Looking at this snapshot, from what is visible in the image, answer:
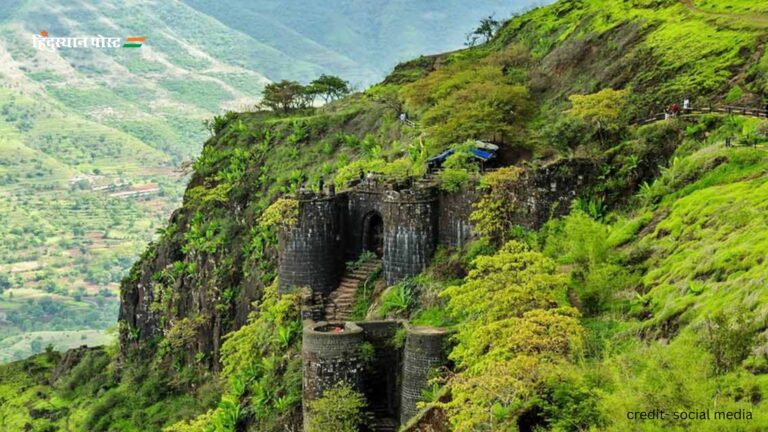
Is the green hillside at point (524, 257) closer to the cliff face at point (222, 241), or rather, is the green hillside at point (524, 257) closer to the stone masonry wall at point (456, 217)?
the cliff face at point (222, 241)

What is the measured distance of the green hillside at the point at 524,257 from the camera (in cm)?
2180

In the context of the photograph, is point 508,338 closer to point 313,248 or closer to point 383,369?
point 383,369

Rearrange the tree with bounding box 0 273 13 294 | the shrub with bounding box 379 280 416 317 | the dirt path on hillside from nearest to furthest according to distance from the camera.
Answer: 1. the shrub with bounding box 379 280 416 317
2. the dirt path on hillside
3. the tree with bounding box 0 273 13 294

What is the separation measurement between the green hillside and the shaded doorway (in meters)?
2.10

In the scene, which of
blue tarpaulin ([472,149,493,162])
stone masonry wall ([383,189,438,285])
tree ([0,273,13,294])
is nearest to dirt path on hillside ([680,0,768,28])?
blue tarpaulin ([472,149,493,162])

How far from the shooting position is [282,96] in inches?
3049

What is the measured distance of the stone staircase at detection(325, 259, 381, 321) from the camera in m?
39.3

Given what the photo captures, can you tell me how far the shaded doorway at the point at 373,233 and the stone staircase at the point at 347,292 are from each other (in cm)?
69

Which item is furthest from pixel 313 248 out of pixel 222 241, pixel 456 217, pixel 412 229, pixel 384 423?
pixel 222 241

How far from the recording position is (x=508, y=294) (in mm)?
26359

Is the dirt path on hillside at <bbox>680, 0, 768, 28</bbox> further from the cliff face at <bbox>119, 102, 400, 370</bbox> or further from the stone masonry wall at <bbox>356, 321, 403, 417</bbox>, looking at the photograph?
the stone masonry wall at <bbox>356, 321, 403, 417</bbox>

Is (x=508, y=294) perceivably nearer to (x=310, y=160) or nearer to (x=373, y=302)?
(x=373, y=302)

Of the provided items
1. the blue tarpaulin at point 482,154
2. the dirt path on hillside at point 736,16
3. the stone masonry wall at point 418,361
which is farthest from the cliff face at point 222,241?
the stone masonry wall at point 418,361

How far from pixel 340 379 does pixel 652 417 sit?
1646 centimetres
